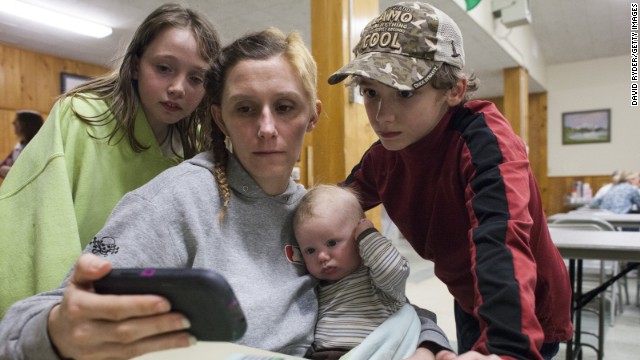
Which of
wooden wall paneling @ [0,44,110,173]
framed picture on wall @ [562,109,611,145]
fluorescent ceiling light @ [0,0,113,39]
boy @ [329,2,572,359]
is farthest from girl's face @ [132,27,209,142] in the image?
framed picture on wall @ [562,109,611,145]

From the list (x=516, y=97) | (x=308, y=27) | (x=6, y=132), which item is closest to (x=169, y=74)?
(x=308, y=27)

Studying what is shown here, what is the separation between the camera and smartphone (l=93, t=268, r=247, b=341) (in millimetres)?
539

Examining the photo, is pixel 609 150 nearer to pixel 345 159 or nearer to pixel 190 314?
pixel 345 159

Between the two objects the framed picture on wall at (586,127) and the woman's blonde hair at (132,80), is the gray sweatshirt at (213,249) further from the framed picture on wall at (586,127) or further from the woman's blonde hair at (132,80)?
the framed picture on wall at (586,127)

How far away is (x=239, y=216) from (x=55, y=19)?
5400mm

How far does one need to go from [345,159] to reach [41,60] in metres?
6.18

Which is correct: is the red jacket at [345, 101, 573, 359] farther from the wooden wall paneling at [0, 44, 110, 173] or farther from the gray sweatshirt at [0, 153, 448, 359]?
the wooden wall paneling at [0, 44, 110, 173]

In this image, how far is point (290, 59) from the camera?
1.05 m

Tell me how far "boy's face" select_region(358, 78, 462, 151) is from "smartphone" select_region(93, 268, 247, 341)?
742mm

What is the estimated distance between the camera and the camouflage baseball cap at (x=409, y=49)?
1.09 metres

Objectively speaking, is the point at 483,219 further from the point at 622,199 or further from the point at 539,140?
the point at 539,140

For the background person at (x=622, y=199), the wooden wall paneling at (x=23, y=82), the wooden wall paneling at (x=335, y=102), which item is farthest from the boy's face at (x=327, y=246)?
the wooden wall paneling at (x=23, y=82)

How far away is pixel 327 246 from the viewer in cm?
114

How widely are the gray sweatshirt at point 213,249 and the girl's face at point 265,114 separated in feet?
0.22
